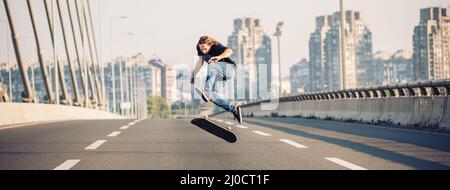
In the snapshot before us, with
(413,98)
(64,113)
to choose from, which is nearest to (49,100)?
(64,113)

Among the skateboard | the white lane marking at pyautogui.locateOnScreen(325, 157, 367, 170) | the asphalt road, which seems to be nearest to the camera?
the white lane marking at pyautogui.locateOnScreen(325, 157, 367, 170)

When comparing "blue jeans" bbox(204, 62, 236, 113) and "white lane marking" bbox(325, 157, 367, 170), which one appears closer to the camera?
"white lane marking" bbox(325, 157, 367, 170)

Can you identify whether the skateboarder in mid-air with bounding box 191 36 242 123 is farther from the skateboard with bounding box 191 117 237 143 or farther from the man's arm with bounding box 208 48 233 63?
the skateboard with bounding box 191 117 237 143

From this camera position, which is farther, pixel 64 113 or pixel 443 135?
pixel 64 113

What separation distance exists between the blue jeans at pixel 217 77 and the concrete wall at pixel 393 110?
714 centimetres

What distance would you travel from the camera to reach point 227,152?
506 inches

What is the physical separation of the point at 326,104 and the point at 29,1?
13.4 m

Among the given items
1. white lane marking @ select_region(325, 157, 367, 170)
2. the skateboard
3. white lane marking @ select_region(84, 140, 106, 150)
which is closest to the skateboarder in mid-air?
the skateboard

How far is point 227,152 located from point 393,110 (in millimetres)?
11004

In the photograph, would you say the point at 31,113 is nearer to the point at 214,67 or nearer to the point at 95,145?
the point at 95,145

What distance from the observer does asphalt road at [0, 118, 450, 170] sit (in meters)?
10.8
